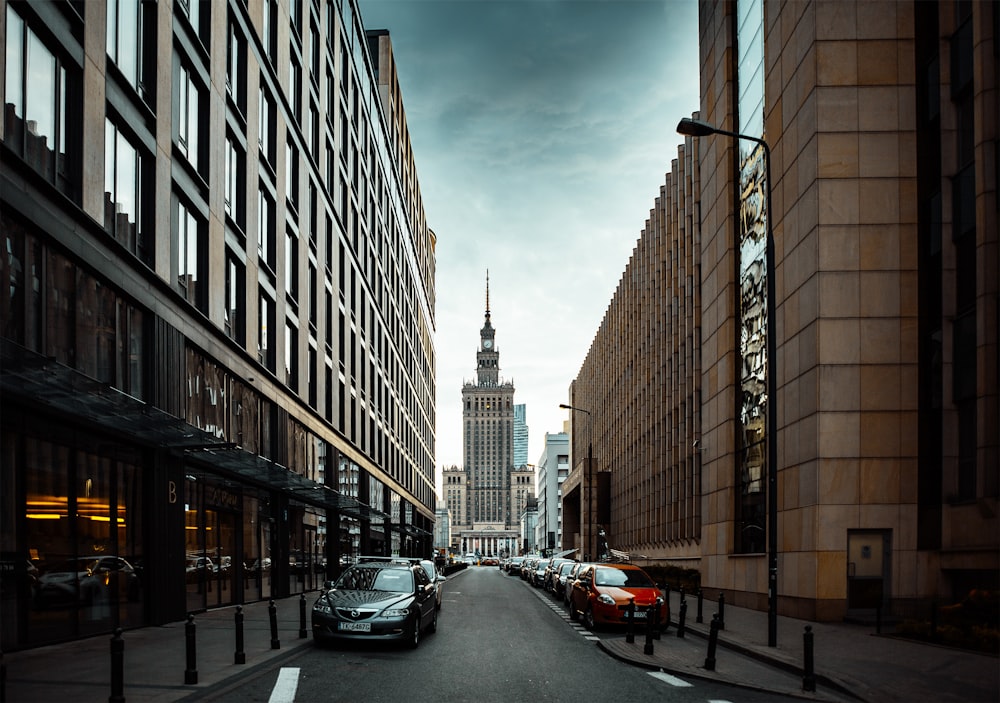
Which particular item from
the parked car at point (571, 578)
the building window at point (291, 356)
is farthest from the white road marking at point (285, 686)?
the building window at point (291, 356)

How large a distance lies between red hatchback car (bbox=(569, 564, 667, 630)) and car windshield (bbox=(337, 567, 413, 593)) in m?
4.66

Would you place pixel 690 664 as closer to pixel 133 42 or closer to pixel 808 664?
pixel 808 664

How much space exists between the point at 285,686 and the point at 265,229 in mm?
21539

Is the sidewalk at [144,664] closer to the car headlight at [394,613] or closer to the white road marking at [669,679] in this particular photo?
the car headlight at [394,613]

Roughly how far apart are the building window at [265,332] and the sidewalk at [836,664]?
15.4 metres

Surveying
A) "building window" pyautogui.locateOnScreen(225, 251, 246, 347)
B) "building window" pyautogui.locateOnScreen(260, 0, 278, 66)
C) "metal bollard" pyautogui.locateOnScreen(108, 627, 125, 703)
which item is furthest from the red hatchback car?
"building window" pyautogui.locateOnScreen(260, 0, 278, 66)

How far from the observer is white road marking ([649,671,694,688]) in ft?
41.4

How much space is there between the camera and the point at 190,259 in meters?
23.3

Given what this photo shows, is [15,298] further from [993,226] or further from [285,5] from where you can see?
[285,5]

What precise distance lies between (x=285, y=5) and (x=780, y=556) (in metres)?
24.6

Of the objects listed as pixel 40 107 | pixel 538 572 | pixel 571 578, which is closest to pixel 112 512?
pixel 40 107

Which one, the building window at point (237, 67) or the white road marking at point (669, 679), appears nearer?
the white road marking at point (669, 679)

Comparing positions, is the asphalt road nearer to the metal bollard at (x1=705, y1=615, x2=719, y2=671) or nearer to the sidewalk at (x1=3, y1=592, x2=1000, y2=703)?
the sidewalk at (x1=3, y1=592, x2=1000, y2=703)

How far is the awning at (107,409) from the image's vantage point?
486 inches
